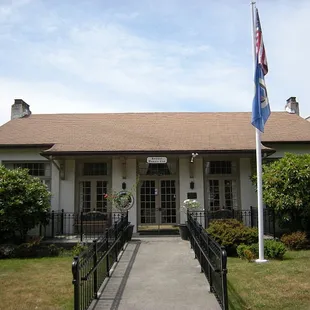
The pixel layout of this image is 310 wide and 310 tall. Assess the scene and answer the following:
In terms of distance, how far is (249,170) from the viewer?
50.4 feet

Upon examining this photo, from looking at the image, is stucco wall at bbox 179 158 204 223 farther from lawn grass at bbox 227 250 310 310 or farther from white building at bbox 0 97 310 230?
lawn grass at bbox 227 250 310 310

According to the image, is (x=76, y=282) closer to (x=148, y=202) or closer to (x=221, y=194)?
(x=148, y=202)

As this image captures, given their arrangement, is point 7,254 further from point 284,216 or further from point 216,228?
point 284,216

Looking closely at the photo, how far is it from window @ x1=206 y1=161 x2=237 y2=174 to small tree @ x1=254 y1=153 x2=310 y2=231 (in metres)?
2.42

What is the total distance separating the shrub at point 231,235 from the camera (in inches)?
421

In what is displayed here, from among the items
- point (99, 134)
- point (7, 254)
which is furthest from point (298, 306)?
point (99, 134)

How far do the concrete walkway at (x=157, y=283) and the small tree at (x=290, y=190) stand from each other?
3.55 metres

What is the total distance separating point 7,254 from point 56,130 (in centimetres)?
695

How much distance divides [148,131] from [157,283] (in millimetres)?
9858

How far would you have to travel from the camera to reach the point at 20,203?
12195 mm

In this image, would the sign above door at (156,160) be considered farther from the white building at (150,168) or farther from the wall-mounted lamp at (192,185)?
the wall-mounted lamp at (192,185)

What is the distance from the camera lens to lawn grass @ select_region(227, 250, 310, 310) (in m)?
6.46

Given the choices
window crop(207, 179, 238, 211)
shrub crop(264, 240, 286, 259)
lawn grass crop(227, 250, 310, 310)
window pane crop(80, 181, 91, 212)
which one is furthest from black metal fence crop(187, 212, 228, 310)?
window pane crop(80, 181, 91, 212)

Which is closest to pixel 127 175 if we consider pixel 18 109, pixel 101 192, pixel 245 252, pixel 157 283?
pixel 101 192
